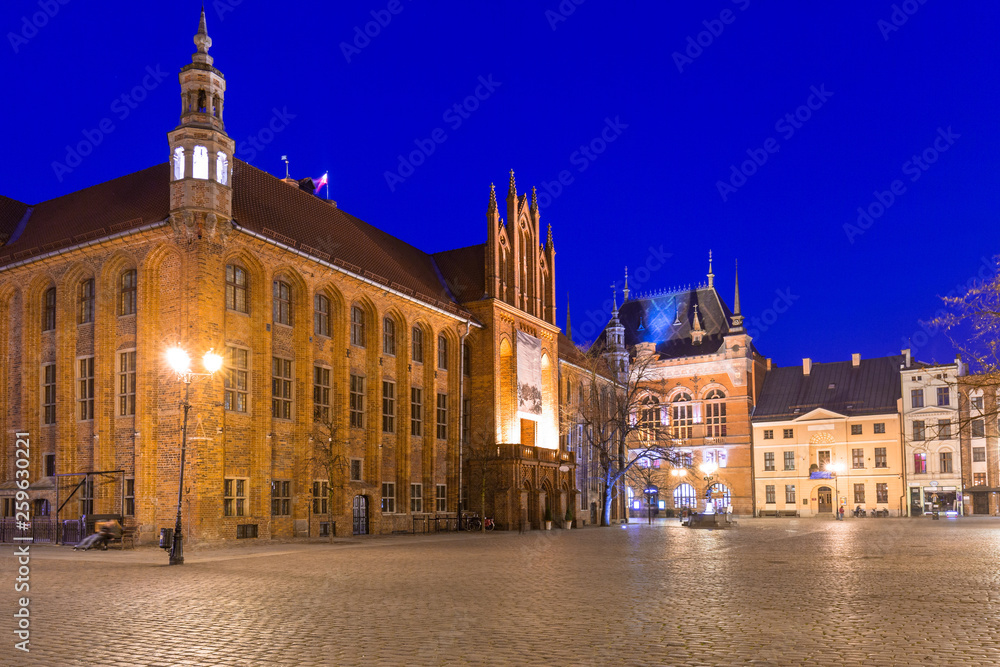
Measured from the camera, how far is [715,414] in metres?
88.4

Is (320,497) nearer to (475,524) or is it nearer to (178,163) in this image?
(475,524)

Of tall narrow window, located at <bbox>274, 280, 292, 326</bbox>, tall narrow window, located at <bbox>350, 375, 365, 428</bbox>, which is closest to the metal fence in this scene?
tall narrow window, located at <bbox>274, 280, 292, 326</bbox>

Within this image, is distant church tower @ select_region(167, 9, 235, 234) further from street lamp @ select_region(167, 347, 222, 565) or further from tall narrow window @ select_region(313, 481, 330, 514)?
tall narrow window @ select_region(313, 481, 330, 514)

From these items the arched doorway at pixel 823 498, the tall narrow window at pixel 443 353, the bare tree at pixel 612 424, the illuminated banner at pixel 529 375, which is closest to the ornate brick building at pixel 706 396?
the arched doorway at pixel 823 498

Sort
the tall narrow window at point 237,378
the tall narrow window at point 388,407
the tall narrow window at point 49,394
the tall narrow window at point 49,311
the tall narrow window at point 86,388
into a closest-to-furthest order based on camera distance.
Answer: the tall narrow window at point 237,378 → the tall narrow window at point 86,388 → the tall narrow window at point 49,394 → the tall narrow window at point 49,311 → the tall narrow window at point 388,407

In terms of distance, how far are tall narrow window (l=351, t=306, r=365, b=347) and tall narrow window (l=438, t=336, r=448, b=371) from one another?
6710 millimetres

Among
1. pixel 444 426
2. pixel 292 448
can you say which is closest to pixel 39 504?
pixel 292 448

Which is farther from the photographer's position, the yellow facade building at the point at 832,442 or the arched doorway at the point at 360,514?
the yellow facade building at the point at 832,442

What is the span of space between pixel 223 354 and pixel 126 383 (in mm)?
4110

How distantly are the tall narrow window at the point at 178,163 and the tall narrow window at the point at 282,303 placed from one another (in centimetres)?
589

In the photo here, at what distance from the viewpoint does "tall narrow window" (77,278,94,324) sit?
120 ft

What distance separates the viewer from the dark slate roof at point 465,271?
172 ft

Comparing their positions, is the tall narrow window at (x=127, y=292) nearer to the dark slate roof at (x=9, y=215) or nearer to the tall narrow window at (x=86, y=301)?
the tall narrow window at (x=86, y=301)

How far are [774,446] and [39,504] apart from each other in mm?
65380
